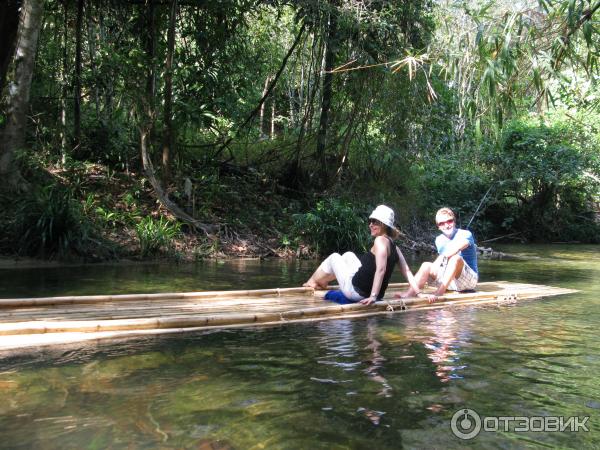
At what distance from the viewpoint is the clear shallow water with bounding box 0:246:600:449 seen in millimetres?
2680

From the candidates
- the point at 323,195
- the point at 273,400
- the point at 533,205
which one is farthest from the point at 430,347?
the point at 533,205

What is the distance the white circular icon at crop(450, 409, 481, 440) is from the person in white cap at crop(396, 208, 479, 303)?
2.96 m

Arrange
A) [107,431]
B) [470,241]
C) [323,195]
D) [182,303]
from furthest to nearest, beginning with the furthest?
[323,195] < [470,241] < [182,303] < [107,431]

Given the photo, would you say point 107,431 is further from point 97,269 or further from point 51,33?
point 51,33

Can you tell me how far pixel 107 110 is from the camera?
496 inches

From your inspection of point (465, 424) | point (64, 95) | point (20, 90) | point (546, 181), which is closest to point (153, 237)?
point (20, 90)

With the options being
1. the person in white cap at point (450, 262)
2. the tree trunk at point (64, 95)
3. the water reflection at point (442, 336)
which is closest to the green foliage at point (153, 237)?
the tree trunk at point (64, 95)

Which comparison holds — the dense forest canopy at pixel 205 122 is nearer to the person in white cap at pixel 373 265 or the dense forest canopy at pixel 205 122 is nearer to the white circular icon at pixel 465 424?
the person in white cap at pixel 373 265

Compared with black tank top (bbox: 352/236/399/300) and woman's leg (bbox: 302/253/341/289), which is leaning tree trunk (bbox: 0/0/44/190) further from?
black tank top (bbox: 352/236/399/300)

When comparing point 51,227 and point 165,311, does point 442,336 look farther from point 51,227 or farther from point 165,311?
point 51,227

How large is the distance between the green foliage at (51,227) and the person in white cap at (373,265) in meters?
4.93

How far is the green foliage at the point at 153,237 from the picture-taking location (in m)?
9.77

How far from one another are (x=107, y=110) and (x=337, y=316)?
918 centimetres

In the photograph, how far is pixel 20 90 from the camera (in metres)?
9.17
